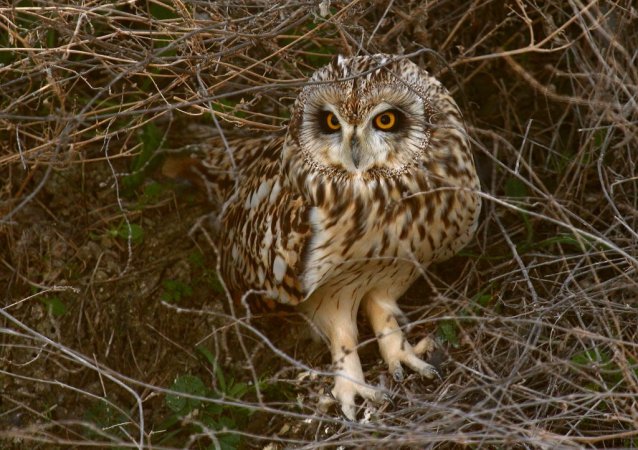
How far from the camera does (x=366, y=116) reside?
2.95 metres

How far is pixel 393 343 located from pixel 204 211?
3.61 ft

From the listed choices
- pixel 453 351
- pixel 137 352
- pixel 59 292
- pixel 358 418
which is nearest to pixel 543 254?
pixel 453 351

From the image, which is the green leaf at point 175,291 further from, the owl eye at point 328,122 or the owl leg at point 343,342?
the owl eye at point 328,122

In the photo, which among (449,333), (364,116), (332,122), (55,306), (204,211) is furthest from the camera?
(204,211)

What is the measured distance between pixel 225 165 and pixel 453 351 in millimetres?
1108

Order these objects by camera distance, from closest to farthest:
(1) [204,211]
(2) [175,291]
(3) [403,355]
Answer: (3) [403,355]
(2) [175,291]
(1) [204,211]

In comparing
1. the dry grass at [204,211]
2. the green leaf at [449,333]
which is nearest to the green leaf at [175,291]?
the dry grass at [204,211]

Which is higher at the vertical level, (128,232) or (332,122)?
(332,122)

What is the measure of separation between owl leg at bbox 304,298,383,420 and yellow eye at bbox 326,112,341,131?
62 centimetres

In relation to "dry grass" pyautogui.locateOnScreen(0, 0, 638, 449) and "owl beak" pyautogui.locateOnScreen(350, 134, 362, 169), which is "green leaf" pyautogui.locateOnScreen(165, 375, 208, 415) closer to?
"dry grass" pyautogui.locateOnScreen(0, 0, 638, 449)

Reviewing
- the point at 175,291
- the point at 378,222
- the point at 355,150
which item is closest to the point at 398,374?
the point at 378,222

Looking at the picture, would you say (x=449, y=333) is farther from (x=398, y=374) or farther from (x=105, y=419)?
(x=105, y=419)

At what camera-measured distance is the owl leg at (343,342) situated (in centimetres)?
328

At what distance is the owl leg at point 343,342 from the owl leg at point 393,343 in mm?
77
